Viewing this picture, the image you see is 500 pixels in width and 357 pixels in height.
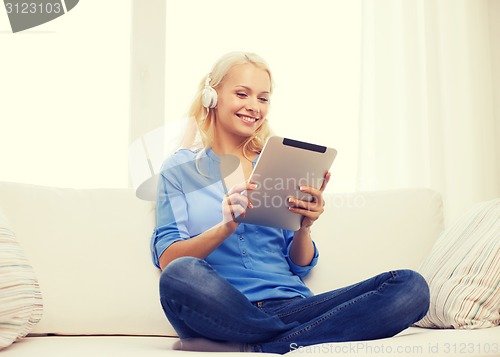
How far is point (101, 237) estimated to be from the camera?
5.60ft

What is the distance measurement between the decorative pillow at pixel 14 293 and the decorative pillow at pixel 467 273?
0.90 meters

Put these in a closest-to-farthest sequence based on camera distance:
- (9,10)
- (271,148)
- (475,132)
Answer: (271,148)
(9,10)
(475,132)

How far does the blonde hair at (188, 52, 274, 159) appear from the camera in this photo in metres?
1.85

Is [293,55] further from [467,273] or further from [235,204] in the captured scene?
[467,273]

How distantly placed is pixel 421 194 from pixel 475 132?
1014 millimetres

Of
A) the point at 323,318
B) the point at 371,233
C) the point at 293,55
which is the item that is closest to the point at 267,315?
the point at 323,318

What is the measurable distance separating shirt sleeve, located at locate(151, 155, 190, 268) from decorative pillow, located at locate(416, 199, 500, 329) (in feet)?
2.02

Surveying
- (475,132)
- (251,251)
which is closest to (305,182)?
(251,251)

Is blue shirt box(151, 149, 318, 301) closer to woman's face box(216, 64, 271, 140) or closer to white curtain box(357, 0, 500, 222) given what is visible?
woman's face box(216, 64, 271, 140)

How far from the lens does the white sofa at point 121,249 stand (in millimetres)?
1618

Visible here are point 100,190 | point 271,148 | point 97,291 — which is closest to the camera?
point 271,148

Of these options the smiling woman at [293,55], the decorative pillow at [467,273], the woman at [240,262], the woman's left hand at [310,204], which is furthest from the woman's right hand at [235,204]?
the smiling woman at [293,55]

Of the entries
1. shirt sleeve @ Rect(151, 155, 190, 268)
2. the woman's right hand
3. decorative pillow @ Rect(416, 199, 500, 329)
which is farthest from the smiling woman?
the woman's right hand

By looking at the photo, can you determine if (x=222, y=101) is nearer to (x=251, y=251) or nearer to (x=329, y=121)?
(x=251, y=251)
